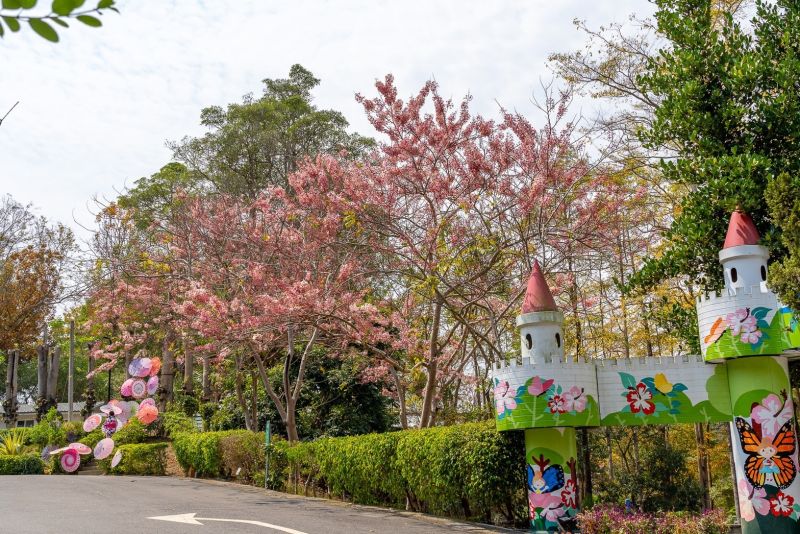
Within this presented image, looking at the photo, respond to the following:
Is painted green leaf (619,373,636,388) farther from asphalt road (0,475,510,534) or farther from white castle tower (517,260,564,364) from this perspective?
asphalt road (0,475,510,534)

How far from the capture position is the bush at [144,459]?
73.7 ft

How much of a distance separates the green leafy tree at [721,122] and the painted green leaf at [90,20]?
10.8 meters

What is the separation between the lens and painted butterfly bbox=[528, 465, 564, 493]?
11547 millimetres

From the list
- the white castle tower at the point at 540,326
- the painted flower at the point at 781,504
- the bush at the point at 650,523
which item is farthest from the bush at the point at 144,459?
the painted flower at the point at 781,504

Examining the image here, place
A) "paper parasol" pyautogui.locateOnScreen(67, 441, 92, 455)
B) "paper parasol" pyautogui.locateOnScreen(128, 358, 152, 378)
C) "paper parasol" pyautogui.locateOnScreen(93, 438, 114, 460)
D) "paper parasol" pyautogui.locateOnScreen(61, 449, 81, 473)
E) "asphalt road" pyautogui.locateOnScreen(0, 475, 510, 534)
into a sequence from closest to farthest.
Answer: "asphalt road" pyautogui.locateOnScreen(0, 475, 510, 534)
"paper parasol" pyautogui.locateOnScreen(128, 358, 152, 378)
"paper parasol" pyautogui.locateOnScreen(93, 438, 114, 460)
"paper parasol" pyautogui.locateOnScreen(67, 441, 92, 455)
"paper parasol" pyautogui.locateOnScreen(61, 449, 81, 473)

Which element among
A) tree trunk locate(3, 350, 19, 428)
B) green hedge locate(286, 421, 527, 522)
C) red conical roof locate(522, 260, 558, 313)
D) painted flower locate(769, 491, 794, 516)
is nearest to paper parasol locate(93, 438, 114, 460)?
green hedge locate(286, 421, 527, 522)

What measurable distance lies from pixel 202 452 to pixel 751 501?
14849 mm

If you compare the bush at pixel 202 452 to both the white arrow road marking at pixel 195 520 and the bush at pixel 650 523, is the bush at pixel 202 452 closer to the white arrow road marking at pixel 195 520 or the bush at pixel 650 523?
the white arrow road marking at pixel 195 520

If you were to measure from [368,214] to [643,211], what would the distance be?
756 centimetres

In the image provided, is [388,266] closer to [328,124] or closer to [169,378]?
[328,124]

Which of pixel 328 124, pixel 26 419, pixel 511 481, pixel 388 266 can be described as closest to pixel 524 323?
pixel 511 481

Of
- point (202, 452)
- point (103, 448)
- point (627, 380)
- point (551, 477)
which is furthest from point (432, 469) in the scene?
point (103, 448)

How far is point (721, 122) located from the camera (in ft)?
38.1

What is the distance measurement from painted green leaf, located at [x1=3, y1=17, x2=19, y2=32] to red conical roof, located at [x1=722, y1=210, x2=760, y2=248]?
11.1 metres
